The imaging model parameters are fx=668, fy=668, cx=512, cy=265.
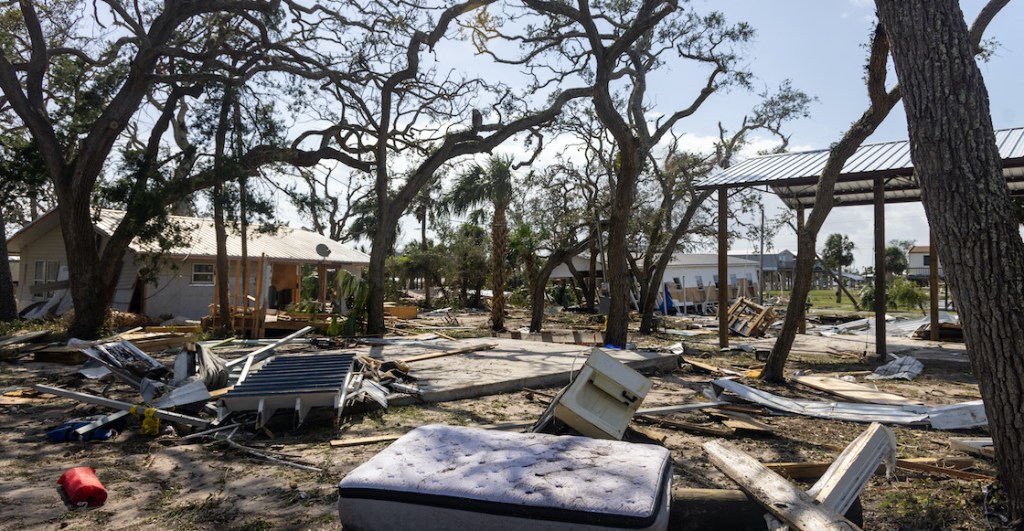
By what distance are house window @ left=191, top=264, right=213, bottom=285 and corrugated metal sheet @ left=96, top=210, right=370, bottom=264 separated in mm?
732

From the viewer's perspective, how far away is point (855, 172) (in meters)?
12.6

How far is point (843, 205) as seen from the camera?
17594mm

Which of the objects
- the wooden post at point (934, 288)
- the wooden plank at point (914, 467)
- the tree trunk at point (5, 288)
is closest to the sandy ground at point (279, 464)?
the wooden plank at point (914, 467)

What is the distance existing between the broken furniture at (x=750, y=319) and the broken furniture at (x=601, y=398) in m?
14.3

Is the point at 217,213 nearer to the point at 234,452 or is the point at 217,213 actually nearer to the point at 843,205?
the point at 234,452

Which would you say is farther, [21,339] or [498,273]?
[498,273]

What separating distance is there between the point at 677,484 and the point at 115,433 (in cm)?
527

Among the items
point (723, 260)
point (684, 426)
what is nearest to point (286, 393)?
point (684, 426)

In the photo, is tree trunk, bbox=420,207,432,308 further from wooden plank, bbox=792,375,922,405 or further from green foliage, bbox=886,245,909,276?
green foliage, bbox=886,245,909,276

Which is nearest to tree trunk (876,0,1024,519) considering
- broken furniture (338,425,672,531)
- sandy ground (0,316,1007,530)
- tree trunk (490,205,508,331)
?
sandy ground (0,316,1007,530)

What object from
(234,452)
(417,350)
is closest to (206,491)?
(234,452)

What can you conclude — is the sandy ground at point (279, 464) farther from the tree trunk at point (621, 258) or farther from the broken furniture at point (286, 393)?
the tree trunk at point (621, 258)

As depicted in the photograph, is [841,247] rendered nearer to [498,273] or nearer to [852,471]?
[498,273]

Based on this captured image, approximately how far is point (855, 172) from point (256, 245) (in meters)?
21.6
